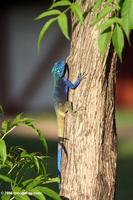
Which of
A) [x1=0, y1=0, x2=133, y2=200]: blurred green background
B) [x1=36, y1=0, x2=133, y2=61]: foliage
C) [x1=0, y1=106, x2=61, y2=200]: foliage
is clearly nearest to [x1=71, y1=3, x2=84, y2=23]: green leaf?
[x1=36, y1=0, x2=133, y2=61]: foliage

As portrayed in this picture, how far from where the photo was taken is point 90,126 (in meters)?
2.81

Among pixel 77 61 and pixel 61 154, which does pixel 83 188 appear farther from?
pixel 77 61

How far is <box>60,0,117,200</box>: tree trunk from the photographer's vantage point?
274 centimetres

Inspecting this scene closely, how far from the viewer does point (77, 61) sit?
2.79 metres

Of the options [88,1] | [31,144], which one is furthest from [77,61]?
[31,144]

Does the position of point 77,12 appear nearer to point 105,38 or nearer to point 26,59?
point 105,38

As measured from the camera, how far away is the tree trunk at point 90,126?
8.98 ft

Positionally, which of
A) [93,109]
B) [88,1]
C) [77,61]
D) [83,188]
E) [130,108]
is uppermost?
[88,1]

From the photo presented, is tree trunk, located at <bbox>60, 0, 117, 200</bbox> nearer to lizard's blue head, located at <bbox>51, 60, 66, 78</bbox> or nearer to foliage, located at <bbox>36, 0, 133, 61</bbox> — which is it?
lizard's blue head, located at <bbox>51, 60, 66, 78</bbox>

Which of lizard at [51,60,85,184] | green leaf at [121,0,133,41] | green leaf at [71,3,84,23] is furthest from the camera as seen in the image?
lizard at [51,60,85,184]

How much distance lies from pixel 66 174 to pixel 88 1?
819 mm

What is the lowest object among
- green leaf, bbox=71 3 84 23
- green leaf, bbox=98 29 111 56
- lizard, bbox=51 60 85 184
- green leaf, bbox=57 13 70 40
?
lizard, bbox=51 60 85 184

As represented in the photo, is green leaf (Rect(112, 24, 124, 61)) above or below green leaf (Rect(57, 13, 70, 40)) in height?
below

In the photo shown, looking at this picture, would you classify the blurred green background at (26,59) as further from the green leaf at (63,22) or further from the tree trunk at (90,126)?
the green leaf at (63,22)
